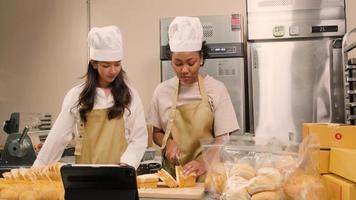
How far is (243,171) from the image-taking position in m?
0.91

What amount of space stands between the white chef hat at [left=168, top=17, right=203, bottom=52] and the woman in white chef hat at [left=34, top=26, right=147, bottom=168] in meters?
0.27

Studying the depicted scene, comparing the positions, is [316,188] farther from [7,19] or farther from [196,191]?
[7,19]

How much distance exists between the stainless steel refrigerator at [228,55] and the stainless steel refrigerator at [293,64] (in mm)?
60

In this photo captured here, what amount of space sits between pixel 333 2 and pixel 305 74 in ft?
1.44

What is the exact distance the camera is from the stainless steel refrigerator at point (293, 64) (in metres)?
2.25

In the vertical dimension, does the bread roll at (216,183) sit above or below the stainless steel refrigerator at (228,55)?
below

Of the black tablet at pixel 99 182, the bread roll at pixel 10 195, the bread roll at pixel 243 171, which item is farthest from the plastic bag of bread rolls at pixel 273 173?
the bread roll at pixel 10 195

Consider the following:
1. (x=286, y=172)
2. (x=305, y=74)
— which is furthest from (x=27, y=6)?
(x=286, y=172)

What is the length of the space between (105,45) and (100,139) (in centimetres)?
40

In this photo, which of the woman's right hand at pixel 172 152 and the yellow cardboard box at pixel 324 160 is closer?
the yellow cardboard box at pixel 324 160

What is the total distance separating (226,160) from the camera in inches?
39.3

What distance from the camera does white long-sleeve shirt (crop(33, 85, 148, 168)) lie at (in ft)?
5.23

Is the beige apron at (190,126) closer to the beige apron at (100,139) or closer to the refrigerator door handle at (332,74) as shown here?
the beige apron at (100,139)

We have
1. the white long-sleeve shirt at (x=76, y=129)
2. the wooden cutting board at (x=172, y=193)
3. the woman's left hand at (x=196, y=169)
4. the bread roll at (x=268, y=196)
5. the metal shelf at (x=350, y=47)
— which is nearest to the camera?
the bread roll at (x=268, y=196)
